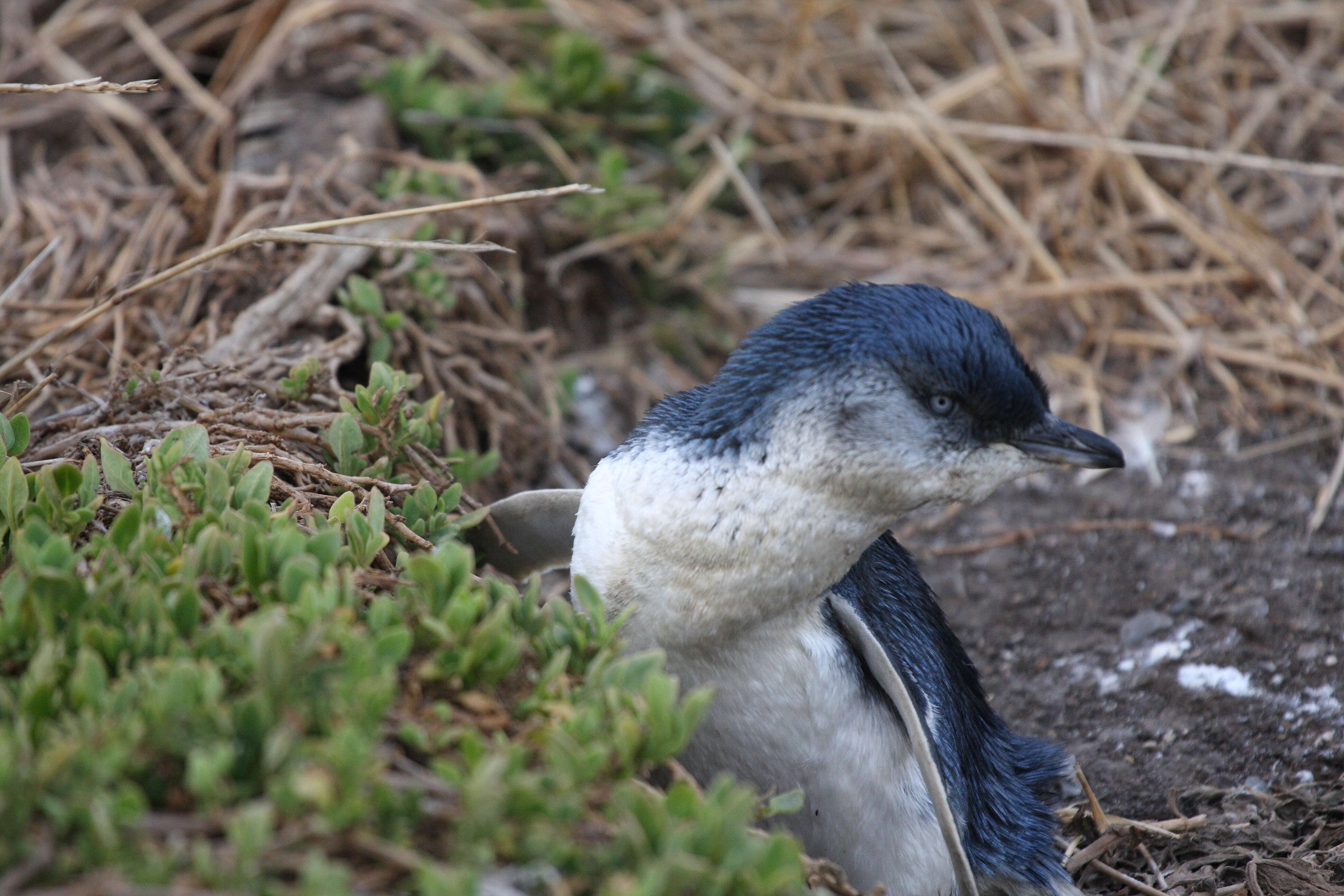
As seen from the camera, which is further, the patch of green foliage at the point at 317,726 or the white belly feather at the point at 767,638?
the white belly feather at the point at 767,638

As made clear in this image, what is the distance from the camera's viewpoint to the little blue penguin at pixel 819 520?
2168 mm

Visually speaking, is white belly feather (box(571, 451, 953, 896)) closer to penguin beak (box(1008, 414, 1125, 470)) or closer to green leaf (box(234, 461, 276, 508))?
penguin beak (box(1008, 414, 1125, 470))

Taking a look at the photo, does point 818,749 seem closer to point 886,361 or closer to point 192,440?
point 886,361

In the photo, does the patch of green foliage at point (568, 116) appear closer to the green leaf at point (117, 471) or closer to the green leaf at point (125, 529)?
the green leaf at point (117, 471)

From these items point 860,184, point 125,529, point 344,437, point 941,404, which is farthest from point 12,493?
point 860,184

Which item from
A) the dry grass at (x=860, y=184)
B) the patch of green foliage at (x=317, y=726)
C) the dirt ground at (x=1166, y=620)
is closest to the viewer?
the patch of green foliage at (x=317, y=726)

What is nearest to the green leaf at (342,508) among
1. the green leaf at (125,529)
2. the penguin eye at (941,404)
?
the green leaf at (125,529)

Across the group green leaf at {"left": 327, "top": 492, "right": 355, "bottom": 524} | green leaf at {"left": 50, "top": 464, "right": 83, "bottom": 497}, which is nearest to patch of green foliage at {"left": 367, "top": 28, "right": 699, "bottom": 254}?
green leaf at {"left": 327, "top": 492, "right": 355, "bottom": 524}

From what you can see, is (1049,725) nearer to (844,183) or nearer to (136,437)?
(136,437)

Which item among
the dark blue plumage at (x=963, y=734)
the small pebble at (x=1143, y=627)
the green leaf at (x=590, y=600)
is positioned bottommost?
the small pebble at (x=1143, y=627)

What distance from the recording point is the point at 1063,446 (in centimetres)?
229

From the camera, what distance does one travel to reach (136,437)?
2.50 meters

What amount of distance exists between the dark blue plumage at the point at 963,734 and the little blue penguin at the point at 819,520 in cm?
1

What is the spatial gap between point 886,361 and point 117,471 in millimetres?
1365
